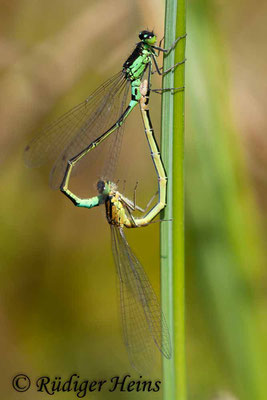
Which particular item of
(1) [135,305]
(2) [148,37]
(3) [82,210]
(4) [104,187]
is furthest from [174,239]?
(3) [82,210]

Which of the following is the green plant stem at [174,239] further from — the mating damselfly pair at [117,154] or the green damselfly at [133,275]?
the mating damselfly pair at [117,154]

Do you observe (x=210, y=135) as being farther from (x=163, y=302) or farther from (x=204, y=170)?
(x=163, y=302)

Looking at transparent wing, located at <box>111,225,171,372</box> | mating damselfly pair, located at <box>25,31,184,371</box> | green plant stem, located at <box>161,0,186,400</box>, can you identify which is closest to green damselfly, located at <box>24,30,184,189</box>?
mating damselfly pair, located at <box>25,31,184,371</box>

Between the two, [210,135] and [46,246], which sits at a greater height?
[210,135]

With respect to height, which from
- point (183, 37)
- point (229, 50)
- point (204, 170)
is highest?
point (229, 50)

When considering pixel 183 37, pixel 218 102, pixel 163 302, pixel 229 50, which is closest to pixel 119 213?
pixel 218 102

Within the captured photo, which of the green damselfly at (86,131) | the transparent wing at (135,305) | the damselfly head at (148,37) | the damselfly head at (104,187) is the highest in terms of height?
the damselfly head at (148,37)

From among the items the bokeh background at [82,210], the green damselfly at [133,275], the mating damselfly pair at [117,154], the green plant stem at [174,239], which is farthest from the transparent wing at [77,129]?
the green plant stem at [174,239]
